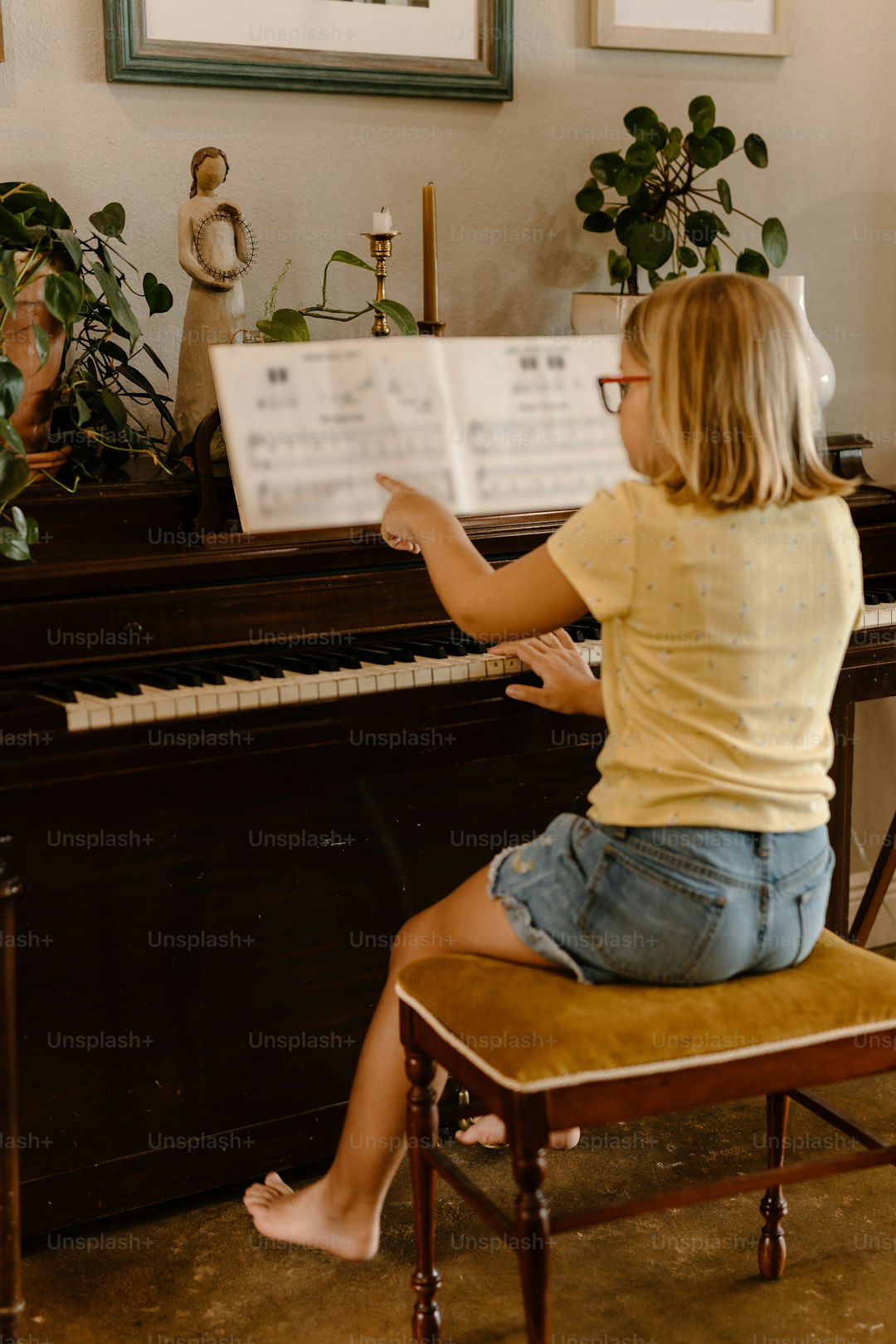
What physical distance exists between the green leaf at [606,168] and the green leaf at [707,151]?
5.2 inches

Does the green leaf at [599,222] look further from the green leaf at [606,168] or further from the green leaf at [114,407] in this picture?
the green leaf at [114,407]

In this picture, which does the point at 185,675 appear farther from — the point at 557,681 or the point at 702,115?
the point at 702,115

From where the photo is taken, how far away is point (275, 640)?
1.95 m

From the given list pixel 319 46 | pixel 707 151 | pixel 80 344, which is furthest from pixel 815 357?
pixel 80 344

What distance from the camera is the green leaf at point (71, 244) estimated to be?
6.36 feet

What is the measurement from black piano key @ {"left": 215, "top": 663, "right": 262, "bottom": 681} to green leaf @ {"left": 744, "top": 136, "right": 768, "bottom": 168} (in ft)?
4.95

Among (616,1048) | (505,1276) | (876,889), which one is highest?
(616,1048)

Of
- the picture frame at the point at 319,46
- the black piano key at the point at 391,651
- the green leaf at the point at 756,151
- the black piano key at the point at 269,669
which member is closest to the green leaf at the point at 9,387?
the black piano key at the point at 269,669

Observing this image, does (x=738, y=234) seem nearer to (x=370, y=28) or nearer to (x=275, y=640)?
(x=370, y=28)

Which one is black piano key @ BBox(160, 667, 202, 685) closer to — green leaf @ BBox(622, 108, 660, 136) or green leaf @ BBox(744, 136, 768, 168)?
green leaf @ BBox(622, 108, 660, 136)

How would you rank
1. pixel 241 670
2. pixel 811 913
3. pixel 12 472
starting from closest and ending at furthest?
pixel 811 913 → pixel 12 472 → pixel 241 670

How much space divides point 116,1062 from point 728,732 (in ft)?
3.76

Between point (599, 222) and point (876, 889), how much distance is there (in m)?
1.44

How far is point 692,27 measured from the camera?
2.84 m
